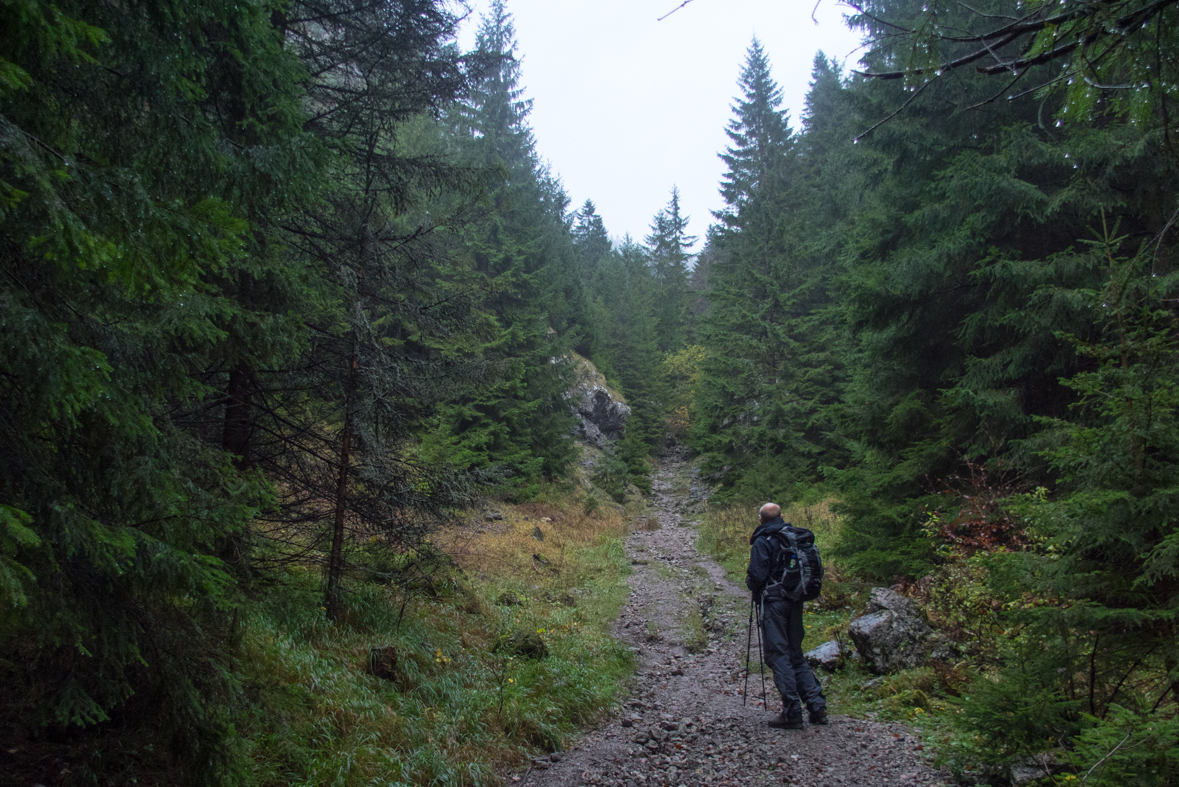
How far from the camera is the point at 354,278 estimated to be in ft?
22.5

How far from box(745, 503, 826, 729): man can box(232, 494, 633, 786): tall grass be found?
6.31 feet

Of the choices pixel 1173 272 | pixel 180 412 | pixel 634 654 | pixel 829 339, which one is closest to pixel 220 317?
pixel 180 412

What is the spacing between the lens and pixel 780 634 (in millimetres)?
6066

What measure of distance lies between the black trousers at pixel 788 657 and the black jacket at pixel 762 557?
0.23 meters

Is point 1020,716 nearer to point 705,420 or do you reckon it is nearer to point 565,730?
point 565,730

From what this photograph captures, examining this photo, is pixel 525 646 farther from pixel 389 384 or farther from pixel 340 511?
pixel 389 384

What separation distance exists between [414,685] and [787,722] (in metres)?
3.72

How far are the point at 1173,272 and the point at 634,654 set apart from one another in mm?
8484

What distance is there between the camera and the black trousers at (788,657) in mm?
5793

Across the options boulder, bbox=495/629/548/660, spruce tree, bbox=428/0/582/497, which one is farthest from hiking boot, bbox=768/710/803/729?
spruce tree, bbox=428/0/582/497

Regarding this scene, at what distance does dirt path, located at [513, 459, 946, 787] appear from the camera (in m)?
4.74

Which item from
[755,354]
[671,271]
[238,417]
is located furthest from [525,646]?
[671,271]

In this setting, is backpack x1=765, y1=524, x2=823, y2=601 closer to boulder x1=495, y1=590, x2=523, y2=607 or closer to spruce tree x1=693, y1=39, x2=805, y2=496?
boulder x1=495, y1=590, x2=523, y2=607

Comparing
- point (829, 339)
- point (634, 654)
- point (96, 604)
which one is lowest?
point (634, 654)
